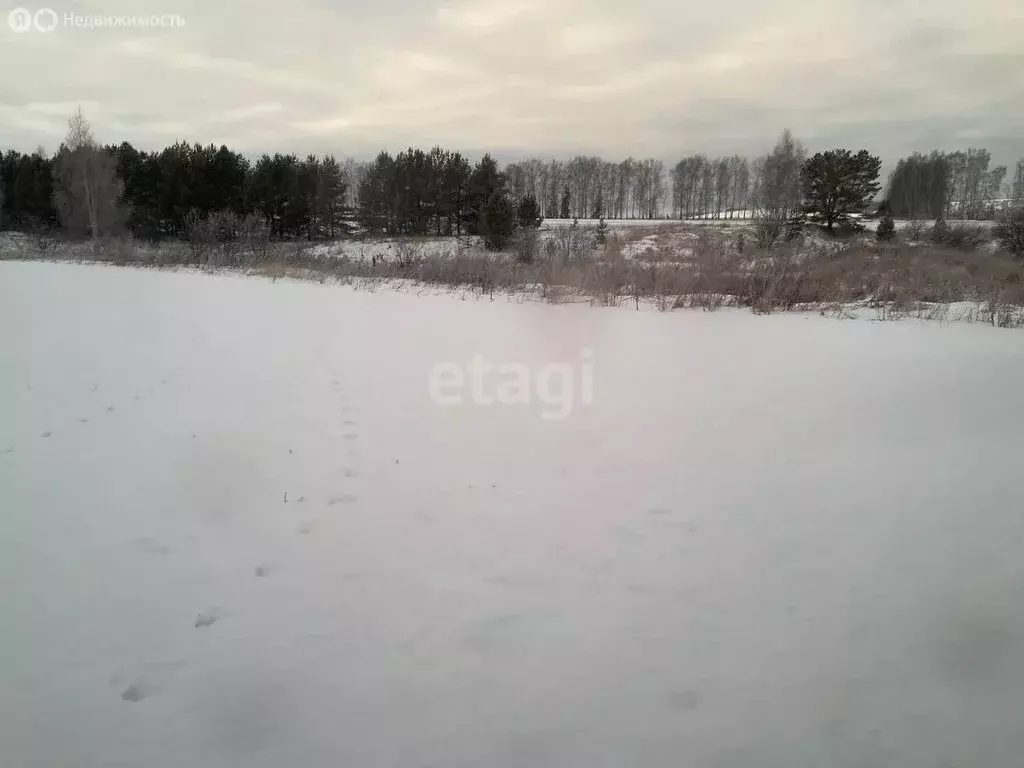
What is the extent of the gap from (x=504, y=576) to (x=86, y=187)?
3679cm

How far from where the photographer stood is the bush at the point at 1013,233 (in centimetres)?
1625

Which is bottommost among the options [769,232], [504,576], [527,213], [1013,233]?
[504,576]

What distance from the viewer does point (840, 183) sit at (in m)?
29.0

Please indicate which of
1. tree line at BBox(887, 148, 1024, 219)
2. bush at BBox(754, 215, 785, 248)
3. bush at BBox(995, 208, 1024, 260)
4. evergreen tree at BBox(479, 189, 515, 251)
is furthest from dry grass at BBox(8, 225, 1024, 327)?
tree line at BBox(887, 148, 1024, 219)

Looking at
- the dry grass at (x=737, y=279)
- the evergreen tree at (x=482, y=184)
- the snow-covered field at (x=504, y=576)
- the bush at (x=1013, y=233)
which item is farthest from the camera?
the evergreen tree at (x=482, y=184)

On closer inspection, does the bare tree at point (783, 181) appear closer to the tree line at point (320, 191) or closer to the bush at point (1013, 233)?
the tree line at point (320, 191)

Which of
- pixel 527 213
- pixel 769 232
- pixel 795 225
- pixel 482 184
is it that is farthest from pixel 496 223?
pixel 795 225

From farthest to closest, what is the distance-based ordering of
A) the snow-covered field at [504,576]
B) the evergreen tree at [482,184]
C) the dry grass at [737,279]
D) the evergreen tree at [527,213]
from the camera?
the evergreen tree at [482,184] → the evergreen tree at [527,213] → the dry grass at [737,279] → the snow-covered field at [504,576]

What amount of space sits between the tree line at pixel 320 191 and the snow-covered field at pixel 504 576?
24.3 metres

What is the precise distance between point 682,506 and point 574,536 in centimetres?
65

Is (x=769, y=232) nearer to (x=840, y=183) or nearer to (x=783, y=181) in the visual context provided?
(x=840, y=183)

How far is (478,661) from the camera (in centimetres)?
181

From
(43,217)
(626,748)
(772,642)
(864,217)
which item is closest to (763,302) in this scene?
(772,642)

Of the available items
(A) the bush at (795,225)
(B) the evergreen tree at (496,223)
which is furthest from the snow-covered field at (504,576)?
(B) the evergreen tree at (496,223)
